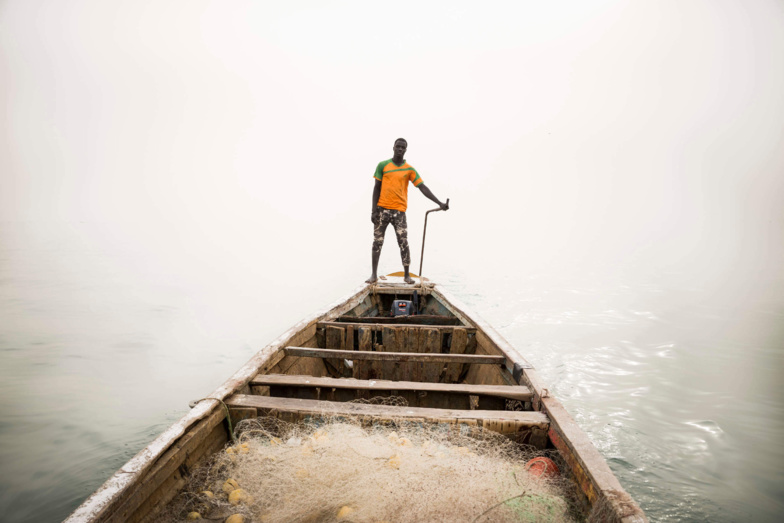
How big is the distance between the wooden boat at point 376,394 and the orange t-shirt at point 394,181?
2.35 meters

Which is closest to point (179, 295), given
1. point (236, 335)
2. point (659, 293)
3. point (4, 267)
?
point (236, 335)

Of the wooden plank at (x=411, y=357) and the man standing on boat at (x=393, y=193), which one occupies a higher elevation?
the man standing on boat at (x=393, y=193)

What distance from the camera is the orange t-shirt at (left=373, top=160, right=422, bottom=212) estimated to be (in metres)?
5.79

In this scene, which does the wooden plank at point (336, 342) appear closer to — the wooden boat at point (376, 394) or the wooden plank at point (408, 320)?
the wooden boat at point (376, 394)

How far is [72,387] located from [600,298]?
13552 millimetres

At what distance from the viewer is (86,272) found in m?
15.0

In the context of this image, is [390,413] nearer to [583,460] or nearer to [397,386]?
[397,386]

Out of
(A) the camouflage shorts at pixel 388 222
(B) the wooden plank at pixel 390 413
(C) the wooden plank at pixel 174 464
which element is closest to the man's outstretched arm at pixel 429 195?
(A) the camouflage shorts at pixel 388 222

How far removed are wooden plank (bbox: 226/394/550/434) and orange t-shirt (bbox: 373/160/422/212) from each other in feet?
14.4

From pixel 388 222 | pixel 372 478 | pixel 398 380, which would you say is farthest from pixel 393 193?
pixel 372 478

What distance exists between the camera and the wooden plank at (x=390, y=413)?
5.97 feet

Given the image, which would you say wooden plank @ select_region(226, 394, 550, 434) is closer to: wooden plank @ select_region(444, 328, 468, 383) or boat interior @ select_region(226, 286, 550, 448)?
boat interior @ select_region(226, 286, 550, 448)

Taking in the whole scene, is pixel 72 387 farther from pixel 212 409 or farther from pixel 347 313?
pixel 212 409

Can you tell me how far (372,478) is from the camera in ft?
4.89
